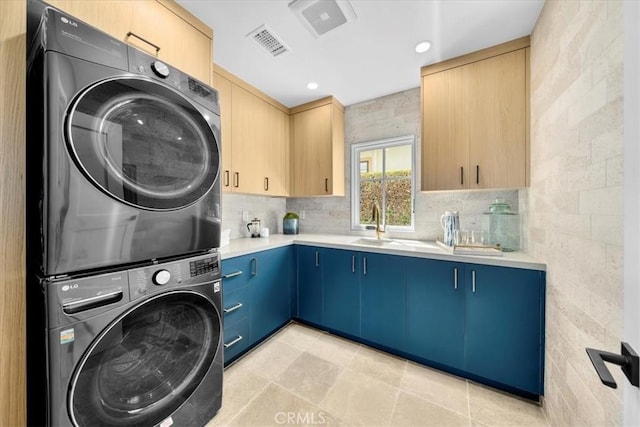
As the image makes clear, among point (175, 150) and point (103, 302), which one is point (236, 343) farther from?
point (175, 150)

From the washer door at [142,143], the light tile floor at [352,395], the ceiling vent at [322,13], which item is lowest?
the light tile floor at [352,395]

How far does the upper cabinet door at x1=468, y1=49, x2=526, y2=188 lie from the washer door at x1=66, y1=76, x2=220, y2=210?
190cm

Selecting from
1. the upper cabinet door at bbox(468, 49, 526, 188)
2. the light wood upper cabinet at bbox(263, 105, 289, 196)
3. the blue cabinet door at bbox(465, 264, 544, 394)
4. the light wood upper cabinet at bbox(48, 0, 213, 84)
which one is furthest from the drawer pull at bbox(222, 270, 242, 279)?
the upper cabinet door at bbox(468, 49, 526, 188)

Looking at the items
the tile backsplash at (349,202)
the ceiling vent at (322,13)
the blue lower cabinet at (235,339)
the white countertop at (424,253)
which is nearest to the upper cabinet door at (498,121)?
the tile backsplash at (349,202)

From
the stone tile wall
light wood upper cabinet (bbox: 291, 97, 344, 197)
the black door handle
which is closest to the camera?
the black door handle

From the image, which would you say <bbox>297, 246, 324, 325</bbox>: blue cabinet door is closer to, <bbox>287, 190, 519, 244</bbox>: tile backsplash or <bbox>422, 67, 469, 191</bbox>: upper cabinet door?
<bbox>287, 190, 519, 244</bbox>: tile backsplash

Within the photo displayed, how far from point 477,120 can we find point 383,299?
1618 millimetres

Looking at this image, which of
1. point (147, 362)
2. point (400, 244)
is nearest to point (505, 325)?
point (400, 244)

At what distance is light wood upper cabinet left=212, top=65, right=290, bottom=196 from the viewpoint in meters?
2.08

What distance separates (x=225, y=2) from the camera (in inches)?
54.2

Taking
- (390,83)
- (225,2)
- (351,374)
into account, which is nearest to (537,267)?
(351,374)

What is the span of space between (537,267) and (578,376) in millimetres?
597

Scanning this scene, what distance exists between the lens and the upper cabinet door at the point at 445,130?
1840 mm

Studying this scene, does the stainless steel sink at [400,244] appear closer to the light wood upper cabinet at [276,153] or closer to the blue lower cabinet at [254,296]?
the blue lower cabinet at [254,296]
